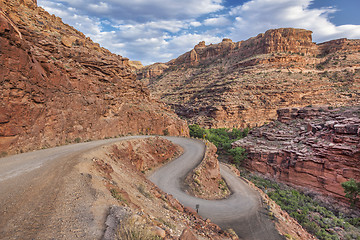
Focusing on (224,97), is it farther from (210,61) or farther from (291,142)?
(210,61)

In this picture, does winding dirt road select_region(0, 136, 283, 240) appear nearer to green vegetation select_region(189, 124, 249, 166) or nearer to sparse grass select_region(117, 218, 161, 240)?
sparse grass select_region(117, 218, 161, 240)

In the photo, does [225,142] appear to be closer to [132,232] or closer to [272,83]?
[272,83]

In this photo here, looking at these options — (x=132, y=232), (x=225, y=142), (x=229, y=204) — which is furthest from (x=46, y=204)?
(x=225, y=142)

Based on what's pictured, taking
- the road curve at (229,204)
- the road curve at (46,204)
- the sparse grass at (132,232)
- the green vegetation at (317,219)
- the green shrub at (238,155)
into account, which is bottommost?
the green vegetation at (317,219)

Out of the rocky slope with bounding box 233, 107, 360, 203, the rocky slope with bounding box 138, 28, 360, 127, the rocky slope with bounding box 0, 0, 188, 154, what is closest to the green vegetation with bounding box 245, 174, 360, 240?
the rocky slope with bounding box 233, 107, 360, 203

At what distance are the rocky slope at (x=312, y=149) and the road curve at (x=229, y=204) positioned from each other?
992 centimetres

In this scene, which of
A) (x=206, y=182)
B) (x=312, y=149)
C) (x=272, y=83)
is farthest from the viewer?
(x=272, y=83)

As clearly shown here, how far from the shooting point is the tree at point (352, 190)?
53.1 feet

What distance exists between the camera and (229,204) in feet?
39.6

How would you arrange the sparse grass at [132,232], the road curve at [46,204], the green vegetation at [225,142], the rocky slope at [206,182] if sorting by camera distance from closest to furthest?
the sparse grass at [132,232] → the road curve at [46,204] → the rocky slope at [206,182] → the green vegetation at [225,142]

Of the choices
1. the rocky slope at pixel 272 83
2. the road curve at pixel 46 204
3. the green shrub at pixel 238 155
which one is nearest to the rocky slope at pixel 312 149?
the green shrub at pixel 238 155

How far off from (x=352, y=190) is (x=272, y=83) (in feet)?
141

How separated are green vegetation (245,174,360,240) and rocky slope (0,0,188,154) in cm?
1711

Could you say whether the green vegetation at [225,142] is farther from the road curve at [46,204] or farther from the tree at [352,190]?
the road curve at [46,204]
